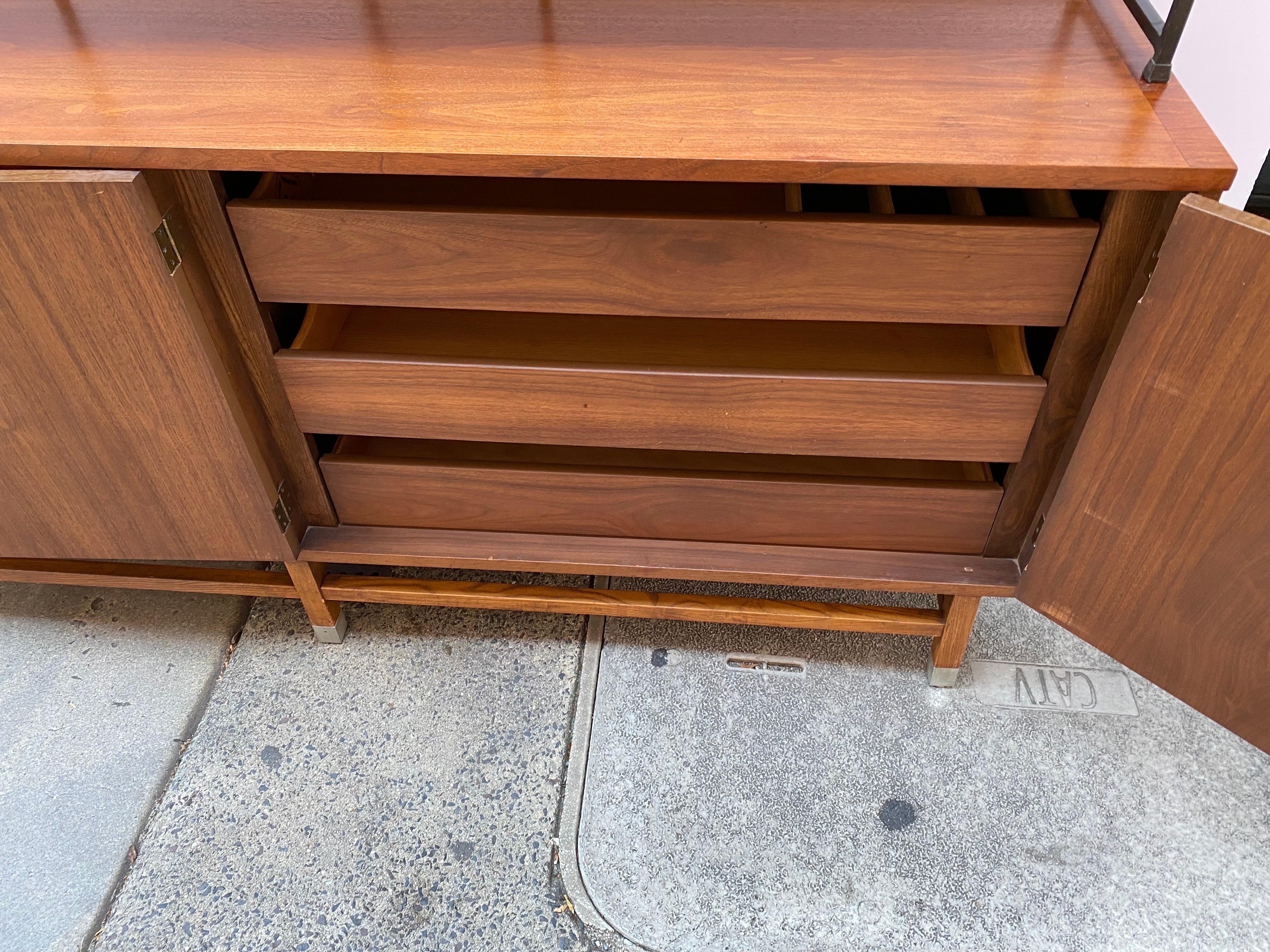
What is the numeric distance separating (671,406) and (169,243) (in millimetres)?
491

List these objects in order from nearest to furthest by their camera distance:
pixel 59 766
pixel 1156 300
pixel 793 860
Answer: pixel 1156 300
pixel 793 860
pixel 59 766

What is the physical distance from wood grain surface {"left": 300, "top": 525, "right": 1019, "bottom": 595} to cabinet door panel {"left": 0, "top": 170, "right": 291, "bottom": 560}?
0.11m

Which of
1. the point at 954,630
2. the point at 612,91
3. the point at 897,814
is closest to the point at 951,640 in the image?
the point at 954,630

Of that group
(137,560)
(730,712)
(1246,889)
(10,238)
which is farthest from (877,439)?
(137,560)

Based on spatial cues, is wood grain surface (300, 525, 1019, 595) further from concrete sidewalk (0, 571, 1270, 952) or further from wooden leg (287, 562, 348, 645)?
concrete sidewalk (0, 571, 1270, 952)

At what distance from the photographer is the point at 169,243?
2.78 feet

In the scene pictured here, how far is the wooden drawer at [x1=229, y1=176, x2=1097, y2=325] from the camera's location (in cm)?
82

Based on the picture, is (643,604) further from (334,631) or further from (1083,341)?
(1083,341)

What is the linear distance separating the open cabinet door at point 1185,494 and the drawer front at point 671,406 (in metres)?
0.11

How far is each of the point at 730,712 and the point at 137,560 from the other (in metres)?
0.86

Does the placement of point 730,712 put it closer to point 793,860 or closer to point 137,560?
point 793,860

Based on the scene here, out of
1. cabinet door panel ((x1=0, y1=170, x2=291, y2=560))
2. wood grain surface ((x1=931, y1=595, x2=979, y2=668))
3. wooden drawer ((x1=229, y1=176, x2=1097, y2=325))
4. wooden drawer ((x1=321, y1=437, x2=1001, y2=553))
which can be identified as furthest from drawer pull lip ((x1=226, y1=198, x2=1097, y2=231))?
wood grain surface ((x1=931, y1=595, x2=979, y2=668))

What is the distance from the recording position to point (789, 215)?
32.7 inches

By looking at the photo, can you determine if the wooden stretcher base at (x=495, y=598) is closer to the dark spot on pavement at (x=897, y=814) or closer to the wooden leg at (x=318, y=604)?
the wooden leg at (x=318, y=604)
